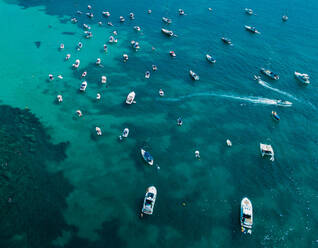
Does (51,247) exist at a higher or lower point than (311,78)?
lower

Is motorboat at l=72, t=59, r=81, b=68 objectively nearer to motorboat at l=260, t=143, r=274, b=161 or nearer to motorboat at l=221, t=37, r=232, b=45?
motorboat at l=221, t=37, r=232, b=45

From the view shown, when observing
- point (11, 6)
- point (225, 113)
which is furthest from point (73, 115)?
point (11, 6)

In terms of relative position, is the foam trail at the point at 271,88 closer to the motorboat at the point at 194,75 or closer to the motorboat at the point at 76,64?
the motorboat at the point at 194,75

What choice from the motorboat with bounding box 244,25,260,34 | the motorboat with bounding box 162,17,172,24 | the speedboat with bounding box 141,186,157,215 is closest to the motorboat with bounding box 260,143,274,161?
the speedboat with bounding box 141,186,157,215

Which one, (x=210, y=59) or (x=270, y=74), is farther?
(x=210, y=59)

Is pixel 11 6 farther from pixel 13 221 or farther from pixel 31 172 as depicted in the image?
pixel 13 221

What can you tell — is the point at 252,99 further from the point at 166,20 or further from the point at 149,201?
the point at 166,20

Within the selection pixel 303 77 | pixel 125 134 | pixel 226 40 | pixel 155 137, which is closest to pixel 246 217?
pixel 155 137
